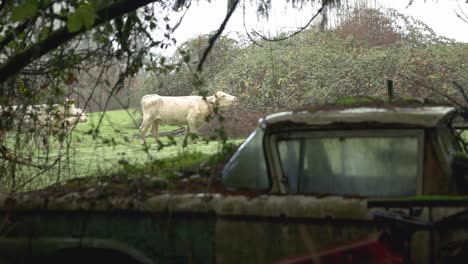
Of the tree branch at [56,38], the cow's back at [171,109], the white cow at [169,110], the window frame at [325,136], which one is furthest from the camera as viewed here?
the cow's back at [171,109]

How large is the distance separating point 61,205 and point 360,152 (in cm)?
128

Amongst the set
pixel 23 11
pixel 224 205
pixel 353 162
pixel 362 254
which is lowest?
pixel 362 254

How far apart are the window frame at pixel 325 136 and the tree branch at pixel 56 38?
3.67ft

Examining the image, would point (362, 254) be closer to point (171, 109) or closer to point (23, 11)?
point (23, 11)

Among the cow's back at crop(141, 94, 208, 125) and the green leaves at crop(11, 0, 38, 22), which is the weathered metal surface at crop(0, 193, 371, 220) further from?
the cow's back at crop(141, 94, 208, 125)

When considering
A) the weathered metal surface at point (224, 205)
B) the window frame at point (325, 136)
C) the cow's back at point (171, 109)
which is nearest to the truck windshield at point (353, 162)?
the window frame at point (325, 136)

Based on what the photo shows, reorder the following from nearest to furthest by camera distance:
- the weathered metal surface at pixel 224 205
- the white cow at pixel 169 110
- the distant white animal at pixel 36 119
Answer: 1. the weathered metal surface at pixel 224 205
2. the distant white animal at pixel 36 119
3. the white cow at pixel 169 110

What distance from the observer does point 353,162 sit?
281 cm

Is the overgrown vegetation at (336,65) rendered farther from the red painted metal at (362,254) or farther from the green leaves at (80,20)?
the red painted metal at (362,254)

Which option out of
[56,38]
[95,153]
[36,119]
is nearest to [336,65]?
[36,119]

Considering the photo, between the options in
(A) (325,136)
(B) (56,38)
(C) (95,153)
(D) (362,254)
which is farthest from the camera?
(C) (95,153)

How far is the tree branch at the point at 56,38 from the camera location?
357cm

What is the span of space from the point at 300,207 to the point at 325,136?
1.30 ft

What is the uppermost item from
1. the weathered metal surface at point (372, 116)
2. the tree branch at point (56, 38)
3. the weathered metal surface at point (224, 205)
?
the tree branch at point (56, 38)
